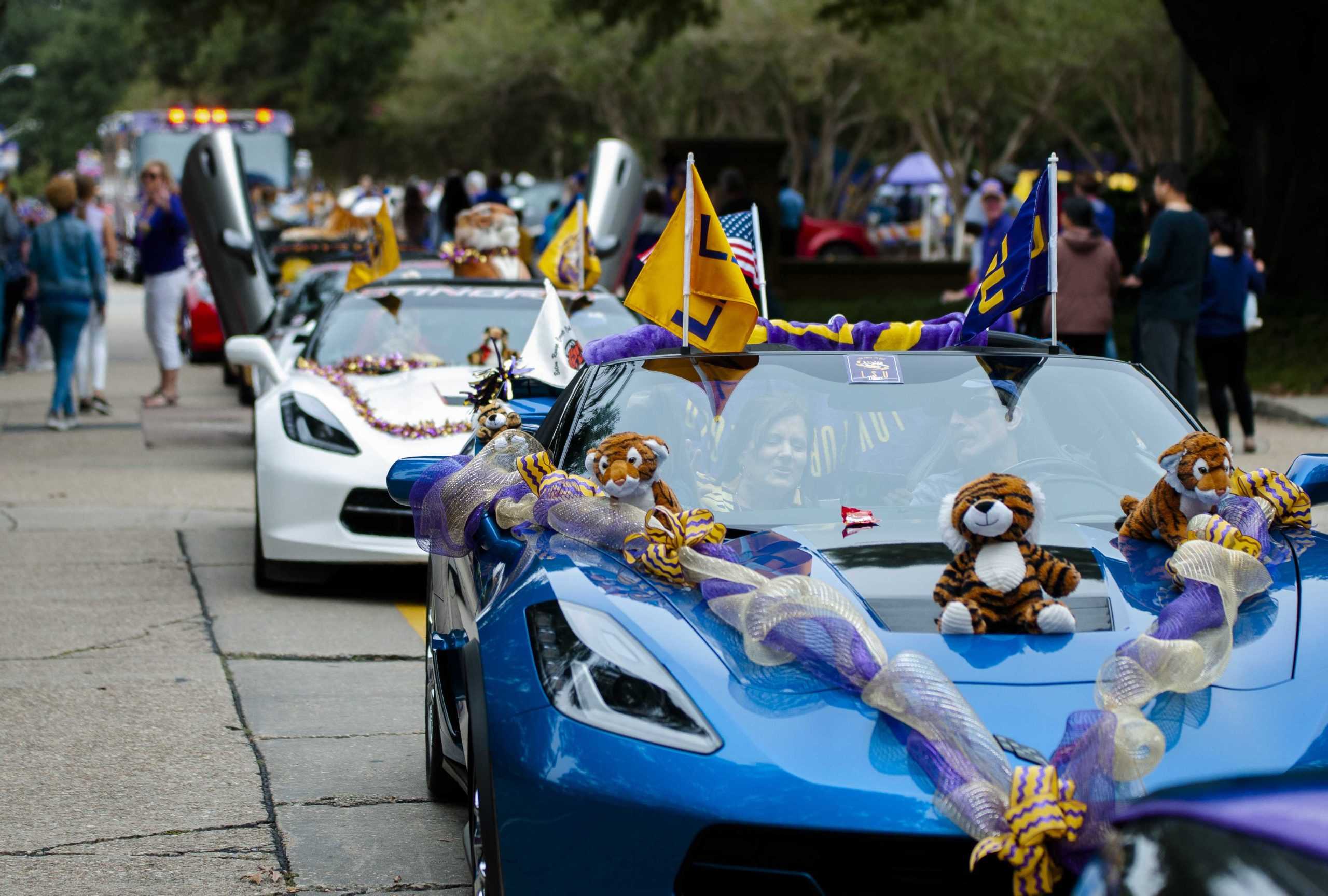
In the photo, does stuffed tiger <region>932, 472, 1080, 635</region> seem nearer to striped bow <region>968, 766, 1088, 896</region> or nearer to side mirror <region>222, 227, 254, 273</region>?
striped bow <region>968, 766, 1088, 896</region>

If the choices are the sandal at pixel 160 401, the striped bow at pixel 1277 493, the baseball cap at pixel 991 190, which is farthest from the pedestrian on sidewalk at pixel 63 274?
the striped bow at pixel 1277 493

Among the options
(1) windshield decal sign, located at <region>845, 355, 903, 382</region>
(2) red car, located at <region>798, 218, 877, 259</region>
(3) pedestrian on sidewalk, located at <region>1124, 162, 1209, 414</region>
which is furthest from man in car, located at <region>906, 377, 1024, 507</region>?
(2) red car, located at <region>798, 218, 877, 259</region>

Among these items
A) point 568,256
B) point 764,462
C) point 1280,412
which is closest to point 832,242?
point 1280,412

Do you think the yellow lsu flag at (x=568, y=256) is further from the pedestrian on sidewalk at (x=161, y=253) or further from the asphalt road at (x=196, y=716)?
the pedestrian on sidewalk at (x=161, y=253)

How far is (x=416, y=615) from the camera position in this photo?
7781 millimetres

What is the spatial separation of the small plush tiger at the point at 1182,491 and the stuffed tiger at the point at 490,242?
7658mm

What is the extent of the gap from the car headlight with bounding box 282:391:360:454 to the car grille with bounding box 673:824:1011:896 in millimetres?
5182

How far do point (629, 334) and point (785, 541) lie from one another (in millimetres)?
1481

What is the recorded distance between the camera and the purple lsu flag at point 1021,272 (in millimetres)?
5414

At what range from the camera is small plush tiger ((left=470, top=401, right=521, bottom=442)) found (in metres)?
5.30

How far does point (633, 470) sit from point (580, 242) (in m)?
6.55

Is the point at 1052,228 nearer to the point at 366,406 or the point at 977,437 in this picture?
the point at 977,437

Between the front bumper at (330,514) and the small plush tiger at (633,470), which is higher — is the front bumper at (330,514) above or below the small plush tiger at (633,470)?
below

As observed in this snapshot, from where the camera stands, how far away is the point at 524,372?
5887 mm
